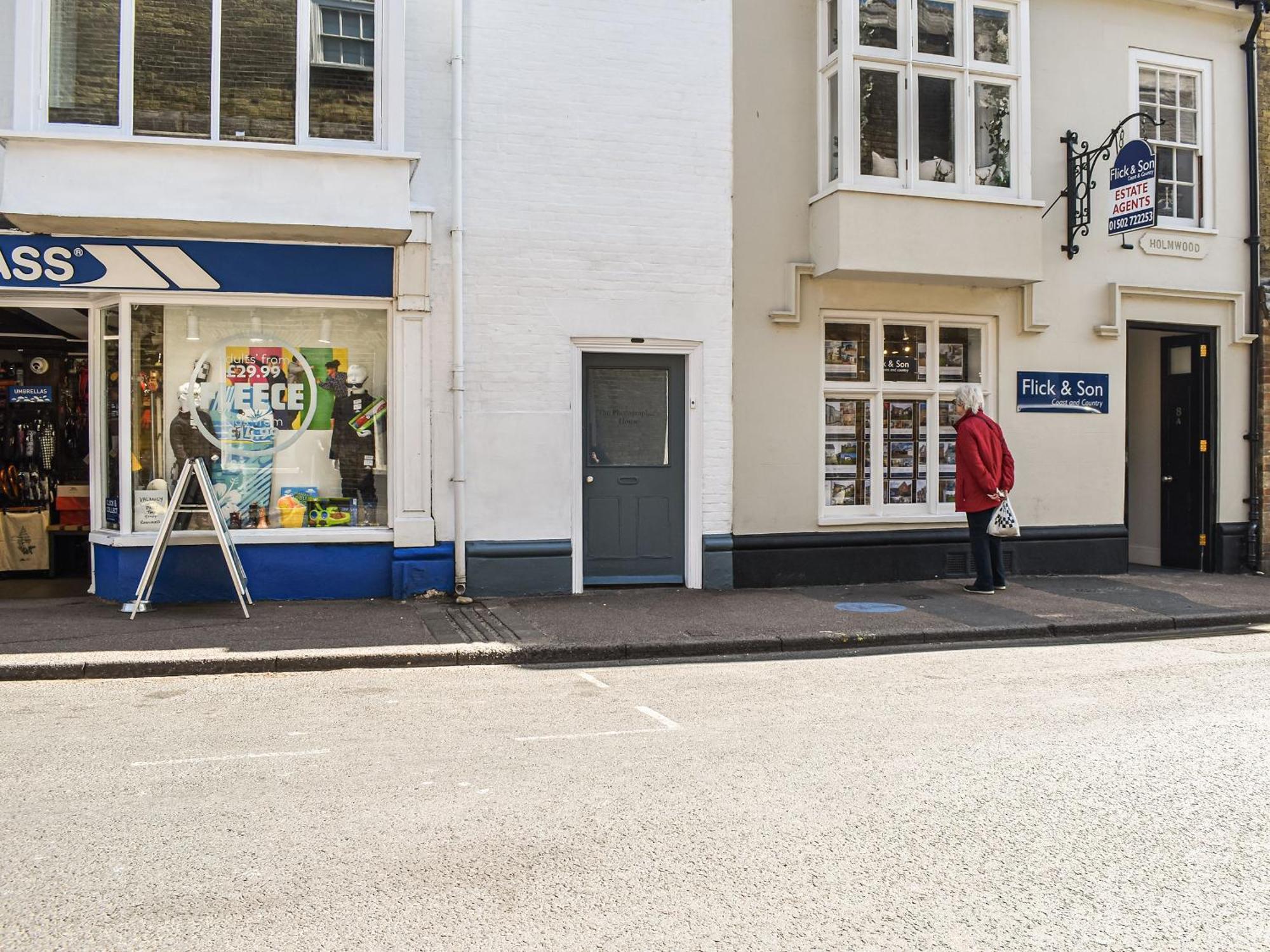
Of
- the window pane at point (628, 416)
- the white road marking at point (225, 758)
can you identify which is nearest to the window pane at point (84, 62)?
the window pane at point (628, 416)

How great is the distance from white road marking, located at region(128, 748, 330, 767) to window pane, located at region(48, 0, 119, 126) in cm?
677

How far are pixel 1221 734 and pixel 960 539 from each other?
6593 millimetres

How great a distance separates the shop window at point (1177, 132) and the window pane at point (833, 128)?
4359mm

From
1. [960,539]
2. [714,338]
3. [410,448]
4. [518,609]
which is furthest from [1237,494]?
[410,448]

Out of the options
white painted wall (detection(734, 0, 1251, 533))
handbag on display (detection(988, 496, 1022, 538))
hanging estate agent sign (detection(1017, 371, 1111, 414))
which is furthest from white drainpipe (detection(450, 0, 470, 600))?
hanging estate agent sign (detection(1017, 371, 1111, 414))

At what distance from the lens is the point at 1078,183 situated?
1252 cm

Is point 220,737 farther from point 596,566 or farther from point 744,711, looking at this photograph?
point 596,566

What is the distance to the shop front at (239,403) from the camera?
995 centimetres

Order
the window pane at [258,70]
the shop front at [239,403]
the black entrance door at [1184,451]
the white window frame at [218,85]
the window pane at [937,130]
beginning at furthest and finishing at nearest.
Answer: the black entrance door at [1184,451], the window pane at [937,130], the shop front at [239,403], the window pane at [258,70], the white window frame at [218,85]

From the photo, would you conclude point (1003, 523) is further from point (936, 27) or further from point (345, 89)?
point (345, 89)

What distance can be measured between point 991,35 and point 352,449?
27.9 ft

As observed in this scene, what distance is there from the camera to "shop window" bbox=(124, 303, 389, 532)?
10203 millimetres

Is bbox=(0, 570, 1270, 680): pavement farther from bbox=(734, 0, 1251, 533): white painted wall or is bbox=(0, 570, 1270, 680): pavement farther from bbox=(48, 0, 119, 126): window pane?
bbox=(48, 0, 119, 126): window pane

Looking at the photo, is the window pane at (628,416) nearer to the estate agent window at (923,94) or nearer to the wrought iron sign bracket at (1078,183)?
the estate agent window at (923,94)
